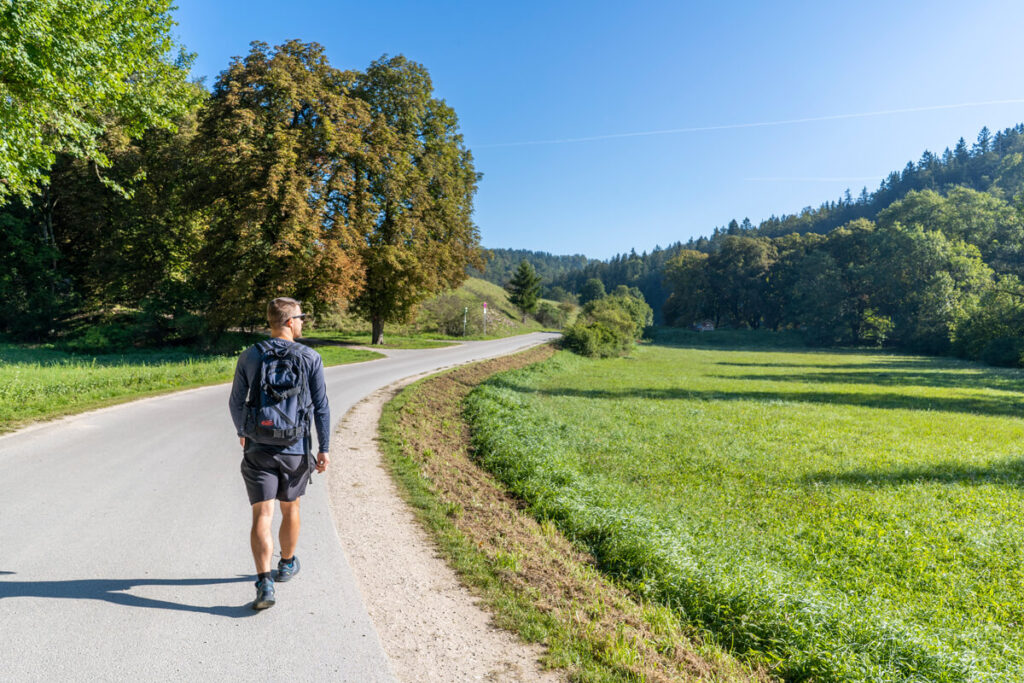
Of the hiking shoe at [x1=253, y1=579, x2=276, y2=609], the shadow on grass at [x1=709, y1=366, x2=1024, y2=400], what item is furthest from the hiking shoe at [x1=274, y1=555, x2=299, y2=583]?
the shadow on grass at [x1=709, y1=366, x2=1024, y2=400]

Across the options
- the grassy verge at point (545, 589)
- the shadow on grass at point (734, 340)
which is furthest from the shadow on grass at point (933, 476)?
the shadow on grass at point (734, 340)

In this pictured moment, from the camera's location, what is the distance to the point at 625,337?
1585 inches

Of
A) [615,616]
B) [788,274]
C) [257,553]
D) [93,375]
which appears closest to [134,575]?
[257,553]

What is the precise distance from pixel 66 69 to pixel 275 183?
961 cm

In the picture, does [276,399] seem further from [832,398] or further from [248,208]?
[248,208]

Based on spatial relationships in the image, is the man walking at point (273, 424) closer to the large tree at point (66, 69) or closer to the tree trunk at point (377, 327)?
the large tree at point (66, 69)

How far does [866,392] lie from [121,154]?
37215 mm

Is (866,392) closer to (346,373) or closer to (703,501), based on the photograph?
(703,501)

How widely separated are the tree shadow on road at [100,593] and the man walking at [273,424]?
23 cm

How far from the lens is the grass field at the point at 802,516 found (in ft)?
13.5

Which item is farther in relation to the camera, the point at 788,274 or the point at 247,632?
the point at 788,274

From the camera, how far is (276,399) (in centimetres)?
372

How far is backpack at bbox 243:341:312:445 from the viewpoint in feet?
12.1

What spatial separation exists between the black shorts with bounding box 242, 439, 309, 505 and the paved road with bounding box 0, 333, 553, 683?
781mm
